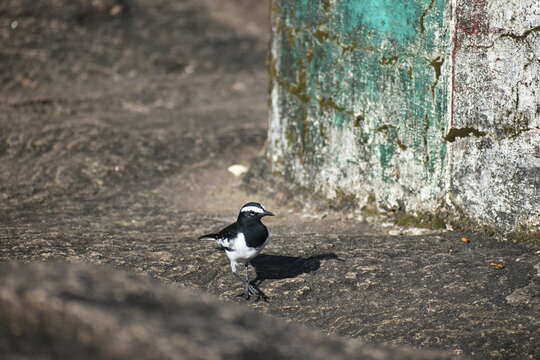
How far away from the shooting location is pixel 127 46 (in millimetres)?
11516

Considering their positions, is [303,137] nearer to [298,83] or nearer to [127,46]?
[298,83]

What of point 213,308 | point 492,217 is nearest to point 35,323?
point 213,308

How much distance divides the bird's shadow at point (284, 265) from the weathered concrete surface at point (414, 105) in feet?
3.56

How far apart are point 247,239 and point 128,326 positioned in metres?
2.63

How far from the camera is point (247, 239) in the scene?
4820 millimetres

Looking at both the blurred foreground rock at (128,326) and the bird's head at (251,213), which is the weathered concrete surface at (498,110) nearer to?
the bird's head at (251,213)

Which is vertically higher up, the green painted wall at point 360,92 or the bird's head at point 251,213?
the green painted wall at point 360,92

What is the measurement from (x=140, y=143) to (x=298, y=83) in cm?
235

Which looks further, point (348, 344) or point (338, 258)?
point (338, 258)

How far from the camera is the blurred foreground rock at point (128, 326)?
2.19m

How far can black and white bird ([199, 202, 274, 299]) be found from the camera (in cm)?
483

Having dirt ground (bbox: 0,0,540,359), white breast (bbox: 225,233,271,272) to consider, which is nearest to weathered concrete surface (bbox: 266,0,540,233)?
dirt ground (bbox: 0,0,540,359)

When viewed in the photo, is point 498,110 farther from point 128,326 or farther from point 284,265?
point 128,326

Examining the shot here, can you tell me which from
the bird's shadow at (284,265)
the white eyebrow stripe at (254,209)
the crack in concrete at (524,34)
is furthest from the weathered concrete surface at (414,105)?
the white eyebrow stripe at (254,209)
